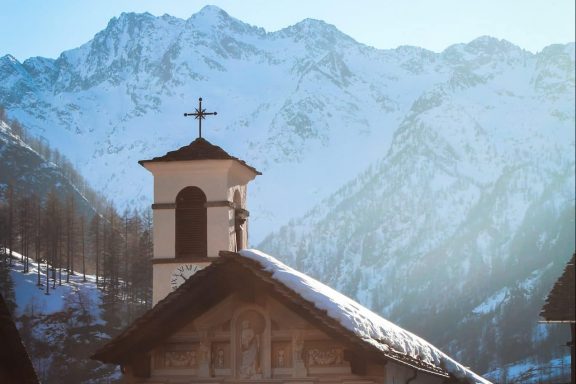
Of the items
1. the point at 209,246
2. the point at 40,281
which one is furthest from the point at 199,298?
the point at 40,281

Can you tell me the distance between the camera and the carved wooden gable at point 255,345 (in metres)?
16.0

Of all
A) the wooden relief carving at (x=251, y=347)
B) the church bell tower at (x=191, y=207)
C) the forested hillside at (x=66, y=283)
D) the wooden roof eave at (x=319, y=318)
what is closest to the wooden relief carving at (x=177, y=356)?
the wooden relief carving at (x=251, y=347)

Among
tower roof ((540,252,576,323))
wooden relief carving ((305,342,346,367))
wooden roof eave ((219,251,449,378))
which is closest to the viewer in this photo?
wooden roof eave ((219,251,449,378))

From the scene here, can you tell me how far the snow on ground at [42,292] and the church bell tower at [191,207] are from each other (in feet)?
396

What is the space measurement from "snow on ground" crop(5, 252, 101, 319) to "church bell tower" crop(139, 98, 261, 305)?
396 feet

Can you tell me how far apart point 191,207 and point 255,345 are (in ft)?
64.4

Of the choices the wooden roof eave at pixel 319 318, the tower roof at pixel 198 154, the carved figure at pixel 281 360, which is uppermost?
the tower roof at pixel 198 154

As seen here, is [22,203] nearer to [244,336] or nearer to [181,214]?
[181,214]

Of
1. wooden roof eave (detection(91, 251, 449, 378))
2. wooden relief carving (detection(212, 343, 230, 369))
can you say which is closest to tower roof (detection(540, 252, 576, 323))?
wooden roof eave (detection(91, 251, 449, 378))

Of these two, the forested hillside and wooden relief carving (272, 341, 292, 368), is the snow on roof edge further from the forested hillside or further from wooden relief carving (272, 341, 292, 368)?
the forested hillside

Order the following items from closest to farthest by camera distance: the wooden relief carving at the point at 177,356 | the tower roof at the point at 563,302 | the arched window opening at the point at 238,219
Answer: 1. the wooden relief carving at the point at 177,356
2. the tower roof at the point at 563,302
3. the arched window opening at the point at 238,219

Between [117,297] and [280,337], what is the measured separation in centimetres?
15452

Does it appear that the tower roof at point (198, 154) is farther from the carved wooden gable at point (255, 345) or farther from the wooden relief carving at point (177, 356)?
the carved wooden gable at point (255, 345)

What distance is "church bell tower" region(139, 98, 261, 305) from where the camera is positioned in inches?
1367
